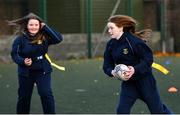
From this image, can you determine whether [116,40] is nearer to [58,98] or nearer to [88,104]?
[88,104]

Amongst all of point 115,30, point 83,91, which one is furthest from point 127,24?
point 83,91

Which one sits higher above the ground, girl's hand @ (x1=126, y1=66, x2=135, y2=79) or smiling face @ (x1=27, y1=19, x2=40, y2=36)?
smiling face @ (x1=27, y1=19, x2=40, y2=36)

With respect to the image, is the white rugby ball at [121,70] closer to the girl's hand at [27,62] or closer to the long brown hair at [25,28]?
the girl's hand at [27,62]

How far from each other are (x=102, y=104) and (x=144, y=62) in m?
2.83

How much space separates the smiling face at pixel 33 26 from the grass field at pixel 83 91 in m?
1.49

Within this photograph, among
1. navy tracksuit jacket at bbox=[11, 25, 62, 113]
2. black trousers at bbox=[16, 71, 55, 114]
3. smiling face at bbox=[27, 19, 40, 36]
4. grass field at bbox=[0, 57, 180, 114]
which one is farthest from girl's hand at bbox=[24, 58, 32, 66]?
grass field at bbox=[0, 57, 180, 114]

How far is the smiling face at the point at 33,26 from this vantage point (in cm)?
749

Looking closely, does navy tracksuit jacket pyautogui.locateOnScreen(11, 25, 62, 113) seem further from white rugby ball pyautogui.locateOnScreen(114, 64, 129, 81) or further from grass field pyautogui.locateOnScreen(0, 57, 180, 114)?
white rugby ball pyautogui.locateOnScreen(114, 64, 129, 81)

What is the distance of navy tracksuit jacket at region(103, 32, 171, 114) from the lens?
6.54 metres

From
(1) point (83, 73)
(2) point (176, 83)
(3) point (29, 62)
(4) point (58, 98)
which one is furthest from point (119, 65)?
(1) point (83, 73)

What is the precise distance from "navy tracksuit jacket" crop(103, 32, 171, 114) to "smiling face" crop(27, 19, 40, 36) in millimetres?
1214

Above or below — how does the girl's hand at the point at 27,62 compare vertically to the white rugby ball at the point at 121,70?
below

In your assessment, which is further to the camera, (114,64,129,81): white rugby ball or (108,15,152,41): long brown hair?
(108,15,152,41): long brown hair

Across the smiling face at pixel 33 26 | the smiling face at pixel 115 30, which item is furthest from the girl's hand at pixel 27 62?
the smiling face at pixel 115 30
